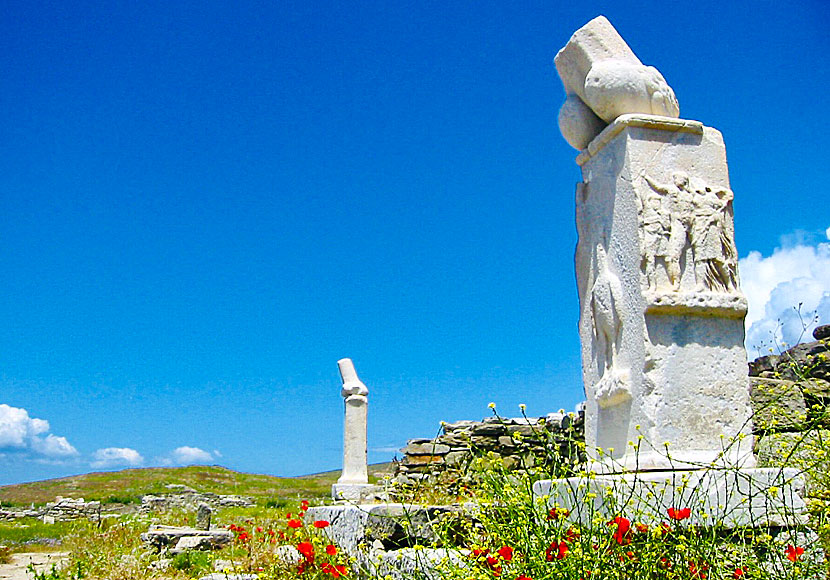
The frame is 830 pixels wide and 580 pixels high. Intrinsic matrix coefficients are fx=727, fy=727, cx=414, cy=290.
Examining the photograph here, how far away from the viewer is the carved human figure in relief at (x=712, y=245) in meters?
4.11

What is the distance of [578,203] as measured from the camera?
15.9 feet

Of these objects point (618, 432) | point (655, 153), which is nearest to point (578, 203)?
point (655, 153)

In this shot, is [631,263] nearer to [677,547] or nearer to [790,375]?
[677,547]

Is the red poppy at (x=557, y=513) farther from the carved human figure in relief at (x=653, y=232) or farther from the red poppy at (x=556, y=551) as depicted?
the carved human figure in relief at (x=653, y=232)

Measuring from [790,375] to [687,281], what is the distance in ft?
18.7

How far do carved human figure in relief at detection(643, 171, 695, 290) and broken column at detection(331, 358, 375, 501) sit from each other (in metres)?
9.77

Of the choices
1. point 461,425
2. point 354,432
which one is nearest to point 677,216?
point 461,425

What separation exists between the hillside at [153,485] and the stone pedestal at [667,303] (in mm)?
14476

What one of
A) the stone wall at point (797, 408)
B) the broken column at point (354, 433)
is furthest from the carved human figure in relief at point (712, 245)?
the broken column at point (354, 433)

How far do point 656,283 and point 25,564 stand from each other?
8.35 meters

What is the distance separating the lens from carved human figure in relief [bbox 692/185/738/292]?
4.11 m

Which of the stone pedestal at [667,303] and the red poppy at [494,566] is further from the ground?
the stone pedestal at [667,303]

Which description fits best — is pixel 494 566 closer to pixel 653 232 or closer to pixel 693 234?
pixel 653 232

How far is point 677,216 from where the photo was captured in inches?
162
